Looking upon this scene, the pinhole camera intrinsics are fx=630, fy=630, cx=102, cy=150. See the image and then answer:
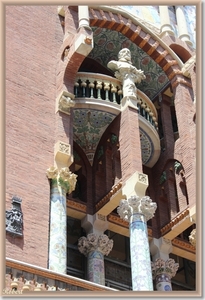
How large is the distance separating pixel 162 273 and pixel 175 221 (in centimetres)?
115

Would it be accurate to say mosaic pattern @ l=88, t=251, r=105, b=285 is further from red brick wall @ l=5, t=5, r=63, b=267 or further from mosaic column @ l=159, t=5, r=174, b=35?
mosaic column @ l=159, t=5, r=174, b=35

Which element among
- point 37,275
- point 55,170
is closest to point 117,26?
point 55,170

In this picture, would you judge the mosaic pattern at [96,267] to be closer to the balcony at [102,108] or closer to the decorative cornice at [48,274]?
the balcony at [102,108]

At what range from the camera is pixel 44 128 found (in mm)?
11805

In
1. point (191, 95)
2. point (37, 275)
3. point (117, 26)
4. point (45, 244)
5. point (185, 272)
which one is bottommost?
point (37, 275)

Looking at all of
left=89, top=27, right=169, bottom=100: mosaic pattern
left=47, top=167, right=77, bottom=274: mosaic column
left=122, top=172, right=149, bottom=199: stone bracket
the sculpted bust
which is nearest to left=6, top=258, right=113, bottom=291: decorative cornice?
left=47, top=167, right=77, bottom=274: mosaic column

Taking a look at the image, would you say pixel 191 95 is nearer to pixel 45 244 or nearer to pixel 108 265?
pixel 108 265

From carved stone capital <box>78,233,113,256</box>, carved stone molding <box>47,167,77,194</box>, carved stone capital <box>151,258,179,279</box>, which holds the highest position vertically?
carved stone molding <box>47,167,77,194</box>

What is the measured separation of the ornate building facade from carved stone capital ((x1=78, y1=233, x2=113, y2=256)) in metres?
0.02

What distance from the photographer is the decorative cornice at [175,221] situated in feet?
43.6

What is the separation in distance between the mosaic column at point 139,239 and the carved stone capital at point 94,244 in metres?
1.63

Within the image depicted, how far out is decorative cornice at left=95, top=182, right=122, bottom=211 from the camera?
41.2 feet

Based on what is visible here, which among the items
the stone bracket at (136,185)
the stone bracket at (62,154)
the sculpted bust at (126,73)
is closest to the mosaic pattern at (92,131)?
the sculpted bust at (126,73)

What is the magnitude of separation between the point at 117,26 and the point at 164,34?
232 cm
